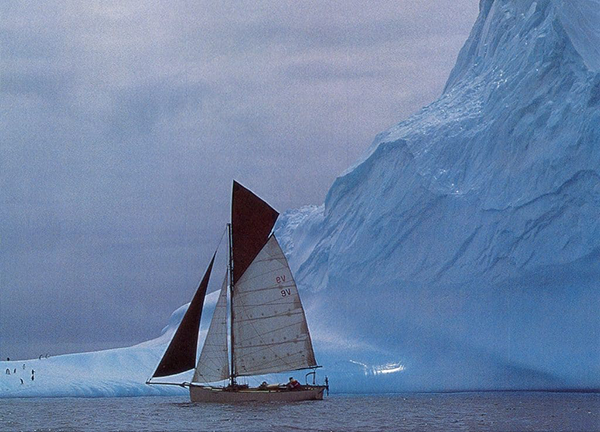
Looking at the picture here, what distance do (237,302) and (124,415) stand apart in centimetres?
517

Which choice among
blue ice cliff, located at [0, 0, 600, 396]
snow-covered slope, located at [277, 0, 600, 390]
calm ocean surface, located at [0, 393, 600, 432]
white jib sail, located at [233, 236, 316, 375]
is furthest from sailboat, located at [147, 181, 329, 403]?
snow-covered slope, located at [277, 0, 600, 390]

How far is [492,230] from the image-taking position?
3766 cm

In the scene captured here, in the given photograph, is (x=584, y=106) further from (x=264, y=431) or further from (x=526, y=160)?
(x=264, y=431)

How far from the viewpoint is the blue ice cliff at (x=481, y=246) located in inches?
1431

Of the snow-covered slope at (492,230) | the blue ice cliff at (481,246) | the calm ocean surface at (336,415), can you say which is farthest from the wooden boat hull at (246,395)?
the snow-covered slope at (492,230)

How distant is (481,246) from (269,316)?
37.5ft

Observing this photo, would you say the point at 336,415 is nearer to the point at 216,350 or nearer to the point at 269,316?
the point at 269,316

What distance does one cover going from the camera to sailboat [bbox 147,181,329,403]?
30.0 m

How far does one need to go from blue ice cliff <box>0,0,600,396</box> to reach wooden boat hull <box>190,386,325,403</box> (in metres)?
7.71

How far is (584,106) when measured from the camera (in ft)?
120

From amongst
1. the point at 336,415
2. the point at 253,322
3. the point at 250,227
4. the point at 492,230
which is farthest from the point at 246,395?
the point at 492,230

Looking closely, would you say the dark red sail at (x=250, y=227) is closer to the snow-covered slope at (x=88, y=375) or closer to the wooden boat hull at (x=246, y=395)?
the wooden boat hull at (x=246, y=395)

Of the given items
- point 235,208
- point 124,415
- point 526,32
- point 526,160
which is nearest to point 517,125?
point 526,160

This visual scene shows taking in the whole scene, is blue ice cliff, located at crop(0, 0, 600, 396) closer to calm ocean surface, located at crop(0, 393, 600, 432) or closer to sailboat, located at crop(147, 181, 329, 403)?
calm ocean surface, located at crop(0, 393, 600, 432)
